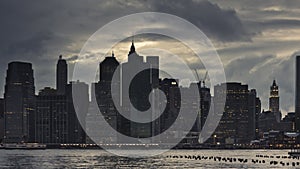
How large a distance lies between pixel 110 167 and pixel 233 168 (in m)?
31.2

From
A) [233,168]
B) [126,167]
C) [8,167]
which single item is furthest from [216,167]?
[8,167]

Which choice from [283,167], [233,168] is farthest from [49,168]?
[283,167]

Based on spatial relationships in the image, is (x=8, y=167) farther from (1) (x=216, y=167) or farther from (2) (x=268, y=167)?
(2) (x=268, y=167)

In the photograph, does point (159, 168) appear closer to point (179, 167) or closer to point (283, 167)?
point (179, 167)

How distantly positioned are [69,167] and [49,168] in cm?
546

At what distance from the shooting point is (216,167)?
181m

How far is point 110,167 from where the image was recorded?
178500mm

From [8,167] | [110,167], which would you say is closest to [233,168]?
[110,167]

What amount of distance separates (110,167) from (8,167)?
26643mm

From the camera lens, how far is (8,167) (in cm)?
18100

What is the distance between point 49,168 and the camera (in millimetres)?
176250

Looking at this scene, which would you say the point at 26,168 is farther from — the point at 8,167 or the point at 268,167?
the point at 268,167

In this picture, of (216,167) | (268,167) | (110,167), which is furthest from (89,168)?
(268,167)

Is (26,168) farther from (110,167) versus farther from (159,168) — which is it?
(159,168)
